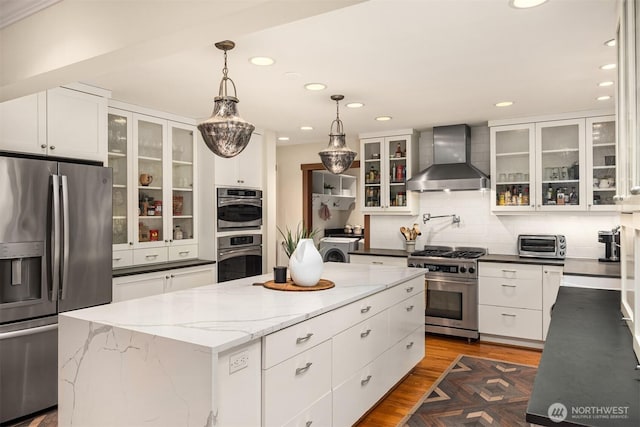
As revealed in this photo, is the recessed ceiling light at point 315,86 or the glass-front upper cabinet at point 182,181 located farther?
the glass-front upper cabinet at point 182,181

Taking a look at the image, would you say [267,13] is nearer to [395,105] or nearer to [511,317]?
[395,105]

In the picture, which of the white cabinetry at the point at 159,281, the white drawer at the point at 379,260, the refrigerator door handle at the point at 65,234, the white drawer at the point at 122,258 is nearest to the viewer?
the refrigerator door handle at the point at 65,234

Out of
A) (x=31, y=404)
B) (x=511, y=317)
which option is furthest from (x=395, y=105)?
(x=31, y=404)

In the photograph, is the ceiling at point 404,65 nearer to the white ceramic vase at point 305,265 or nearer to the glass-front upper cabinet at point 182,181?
the glass-front upper cabinet at point 182,181

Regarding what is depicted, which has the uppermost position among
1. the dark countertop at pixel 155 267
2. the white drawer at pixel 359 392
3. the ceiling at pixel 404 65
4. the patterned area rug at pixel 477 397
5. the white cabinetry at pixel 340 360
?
the ceiling at pixel 404 65

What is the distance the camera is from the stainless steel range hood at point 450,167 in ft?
15.8

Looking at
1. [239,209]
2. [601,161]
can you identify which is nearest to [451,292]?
[601,161]

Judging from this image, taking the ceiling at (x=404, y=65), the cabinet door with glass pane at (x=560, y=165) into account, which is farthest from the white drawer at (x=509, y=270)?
the ceiling at (x=404, y=65)

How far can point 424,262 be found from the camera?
16.1 feet

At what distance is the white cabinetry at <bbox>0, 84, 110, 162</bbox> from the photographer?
9.95 ft

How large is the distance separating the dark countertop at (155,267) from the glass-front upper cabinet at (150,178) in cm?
22

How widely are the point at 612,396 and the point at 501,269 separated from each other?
3.57 m

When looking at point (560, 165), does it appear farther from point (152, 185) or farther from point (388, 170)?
point (152, 185)

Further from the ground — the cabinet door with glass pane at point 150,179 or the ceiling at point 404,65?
the ceiling at point 404,65
